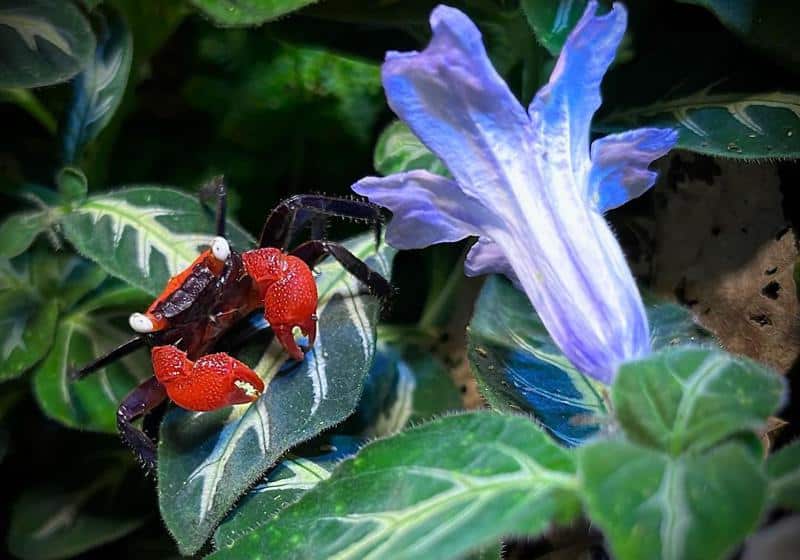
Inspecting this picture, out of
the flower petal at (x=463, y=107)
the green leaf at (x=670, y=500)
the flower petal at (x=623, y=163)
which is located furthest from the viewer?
the flower petal at (x=623, y=163)

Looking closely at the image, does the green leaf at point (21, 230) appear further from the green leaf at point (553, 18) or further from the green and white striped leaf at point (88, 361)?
the green leaf at point (553, 18)

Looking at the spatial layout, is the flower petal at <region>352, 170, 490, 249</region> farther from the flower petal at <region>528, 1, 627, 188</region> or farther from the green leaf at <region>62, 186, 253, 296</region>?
the green leaf at <region>62, 186, 253, 296</region>

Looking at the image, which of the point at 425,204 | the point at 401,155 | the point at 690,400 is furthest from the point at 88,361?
the point at 690,400

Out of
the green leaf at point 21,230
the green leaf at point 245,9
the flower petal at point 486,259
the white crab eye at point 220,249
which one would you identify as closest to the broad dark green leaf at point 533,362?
the flower petal at point 486,259

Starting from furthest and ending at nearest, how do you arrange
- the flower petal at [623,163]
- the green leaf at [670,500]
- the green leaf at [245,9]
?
1. the green leaf at [245,9]
2. the flower petal at [623,163]
3. the green leaf at [670,500]

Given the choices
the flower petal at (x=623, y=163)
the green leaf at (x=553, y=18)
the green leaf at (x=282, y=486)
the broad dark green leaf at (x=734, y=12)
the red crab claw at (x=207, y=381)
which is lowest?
the green leaf at (x=282, y=486)
